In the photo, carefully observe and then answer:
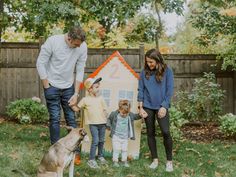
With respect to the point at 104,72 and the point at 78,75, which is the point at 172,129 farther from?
the point at 78,75

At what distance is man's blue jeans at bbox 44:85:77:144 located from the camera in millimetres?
6848

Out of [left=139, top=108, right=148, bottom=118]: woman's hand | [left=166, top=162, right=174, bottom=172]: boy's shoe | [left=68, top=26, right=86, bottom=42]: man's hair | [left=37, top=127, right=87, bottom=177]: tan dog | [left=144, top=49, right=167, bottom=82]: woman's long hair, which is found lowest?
[left=166, top=162, right=174, bottom=172]: boy's shoe

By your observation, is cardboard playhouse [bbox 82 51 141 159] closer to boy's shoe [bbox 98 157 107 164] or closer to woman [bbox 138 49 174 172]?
boy's shoe [bbox 98 157 107 164]

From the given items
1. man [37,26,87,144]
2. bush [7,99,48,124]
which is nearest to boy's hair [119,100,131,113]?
man [37,26,87,144]

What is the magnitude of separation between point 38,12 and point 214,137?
162 inches

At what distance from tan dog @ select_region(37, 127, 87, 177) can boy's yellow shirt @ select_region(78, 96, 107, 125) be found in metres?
1.27

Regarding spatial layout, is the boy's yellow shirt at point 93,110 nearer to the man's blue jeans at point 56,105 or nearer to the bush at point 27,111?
the man's blue jeans at point 56,105

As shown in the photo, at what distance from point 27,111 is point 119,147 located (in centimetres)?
404

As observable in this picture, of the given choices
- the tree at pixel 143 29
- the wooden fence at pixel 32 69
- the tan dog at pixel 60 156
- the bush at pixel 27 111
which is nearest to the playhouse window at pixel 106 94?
the tan dog at pixel 60 156

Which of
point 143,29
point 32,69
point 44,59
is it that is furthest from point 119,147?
point 143,29

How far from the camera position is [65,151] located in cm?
556

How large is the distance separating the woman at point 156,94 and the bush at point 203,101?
3813 millimetres

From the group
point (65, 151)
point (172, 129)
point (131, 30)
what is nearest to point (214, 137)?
point (172, 129)

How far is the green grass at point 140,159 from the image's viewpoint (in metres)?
6.59
